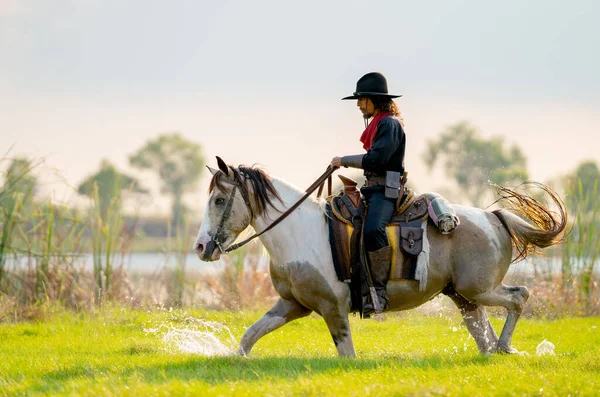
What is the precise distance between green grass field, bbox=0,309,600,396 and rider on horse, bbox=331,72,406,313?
92cm

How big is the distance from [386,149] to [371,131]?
16.1 inches

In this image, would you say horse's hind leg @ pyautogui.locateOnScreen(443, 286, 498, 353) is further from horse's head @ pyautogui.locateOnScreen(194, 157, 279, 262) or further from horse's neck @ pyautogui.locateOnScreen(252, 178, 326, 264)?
horse's head @ pyautogui.locateOnScreen(194, 157, 279, 262)

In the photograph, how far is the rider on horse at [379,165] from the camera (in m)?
7.43

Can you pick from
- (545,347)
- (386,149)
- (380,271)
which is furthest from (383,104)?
(545,347)

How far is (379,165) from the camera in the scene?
743 cm

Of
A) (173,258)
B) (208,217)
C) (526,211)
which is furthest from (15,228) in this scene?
(526,211)

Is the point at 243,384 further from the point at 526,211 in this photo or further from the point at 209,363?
the point at 526,211

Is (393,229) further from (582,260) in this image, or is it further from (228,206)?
(582,260)

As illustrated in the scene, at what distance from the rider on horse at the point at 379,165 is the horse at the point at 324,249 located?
11.5 inches

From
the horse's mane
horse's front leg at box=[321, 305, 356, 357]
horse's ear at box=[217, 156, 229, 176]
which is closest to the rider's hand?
the horse's mane

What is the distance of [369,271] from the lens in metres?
7.52

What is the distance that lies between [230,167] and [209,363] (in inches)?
70.6

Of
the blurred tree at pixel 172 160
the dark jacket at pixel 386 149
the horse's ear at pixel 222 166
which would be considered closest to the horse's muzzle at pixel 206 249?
the horse's ear at pixel 222 166

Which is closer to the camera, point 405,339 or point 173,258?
point 405,339
